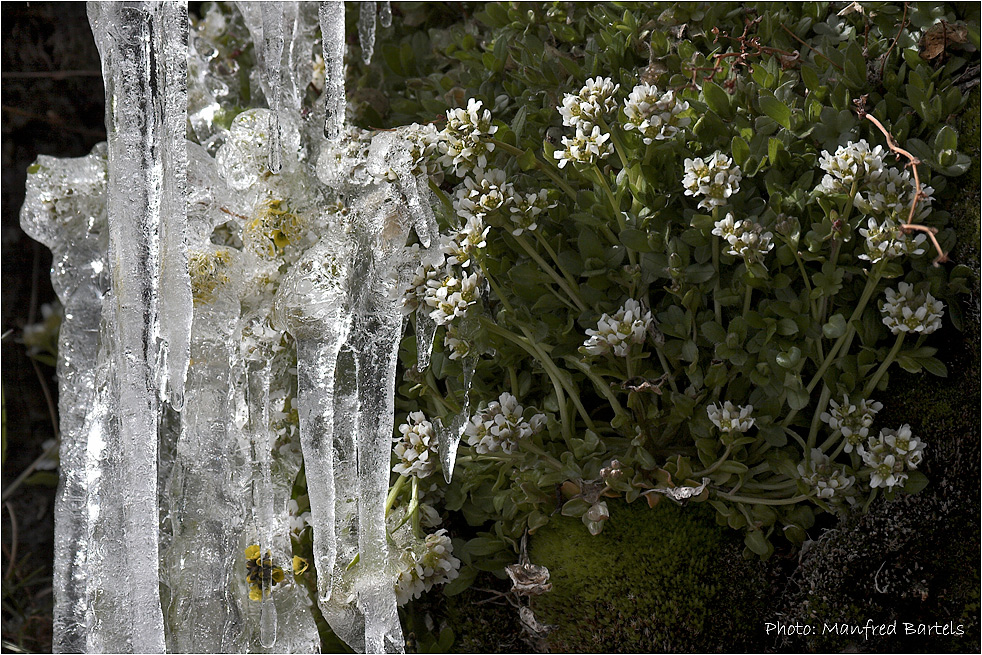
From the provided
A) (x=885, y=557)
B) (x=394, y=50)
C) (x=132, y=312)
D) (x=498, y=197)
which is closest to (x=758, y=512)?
(x=885, y=557)

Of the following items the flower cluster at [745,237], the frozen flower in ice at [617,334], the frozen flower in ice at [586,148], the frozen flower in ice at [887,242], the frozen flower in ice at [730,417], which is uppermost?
the frozen flower in ice at [586,148]

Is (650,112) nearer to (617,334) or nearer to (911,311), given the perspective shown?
(617,334)

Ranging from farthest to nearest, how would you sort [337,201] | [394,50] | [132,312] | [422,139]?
1. [394,50]
2. [337,201]
3. [422,139]
4. [132,312]

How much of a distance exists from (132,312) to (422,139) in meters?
0.40

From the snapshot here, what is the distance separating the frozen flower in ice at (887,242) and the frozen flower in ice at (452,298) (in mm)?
427

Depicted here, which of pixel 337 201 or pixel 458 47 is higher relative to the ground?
pixel 458 47

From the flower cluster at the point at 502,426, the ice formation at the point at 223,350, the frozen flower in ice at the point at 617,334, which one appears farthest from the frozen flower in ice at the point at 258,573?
the frozen flower in ice at the point at 617,334

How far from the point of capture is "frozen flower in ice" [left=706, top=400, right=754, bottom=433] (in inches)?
35.4

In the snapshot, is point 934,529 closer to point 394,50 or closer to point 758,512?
point 758,512

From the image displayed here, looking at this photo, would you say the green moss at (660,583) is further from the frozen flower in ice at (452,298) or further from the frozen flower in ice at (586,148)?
the frozen flower in ice at (586,148)

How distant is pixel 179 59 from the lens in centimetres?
91

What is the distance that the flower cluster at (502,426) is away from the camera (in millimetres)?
969

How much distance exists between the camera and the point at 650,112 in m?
0.90

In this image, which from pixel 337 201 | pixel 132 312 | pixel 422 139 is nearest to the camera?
pixel 132 312
